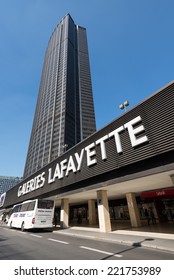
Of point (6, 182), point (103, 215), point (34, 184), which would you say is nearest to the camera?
point (103, 215)

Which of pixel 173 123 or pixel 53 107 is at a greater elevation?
pixel 53 107

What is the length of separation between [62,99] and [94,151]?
11430 cm

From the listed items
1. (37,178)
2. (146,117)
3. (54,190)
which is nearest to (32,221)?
(54,190)

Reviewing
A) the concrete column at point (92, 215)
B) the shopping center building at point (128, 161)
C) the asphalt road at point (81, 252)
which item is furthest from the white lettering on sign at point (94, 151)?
the concrete column at point (92, 215)

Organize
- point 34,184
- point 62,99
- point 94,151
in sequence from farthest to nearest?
point 62,99 < point 34,184 < point 94,151

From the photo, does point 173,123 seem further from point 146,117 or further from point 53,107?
point 53,107

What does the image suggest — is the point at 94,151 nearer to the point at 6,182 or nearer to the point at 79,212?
the point at 79,212

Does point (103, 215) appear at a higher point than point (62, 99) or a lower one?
lower

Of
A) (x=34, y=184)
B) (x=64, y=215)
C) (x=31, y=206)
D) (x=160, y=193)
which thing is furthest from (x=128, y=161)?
(x=34, y=184)

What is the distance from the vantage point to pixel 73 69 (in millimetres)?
145875

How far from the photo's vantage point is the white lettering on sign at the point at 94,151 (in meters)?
10.2

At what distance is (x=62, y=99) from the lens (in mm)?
121688

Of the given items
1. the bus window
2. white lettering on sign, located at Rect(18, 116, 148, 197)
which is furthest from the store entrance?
the bus window

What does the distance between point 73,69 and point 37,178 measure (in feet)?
460
